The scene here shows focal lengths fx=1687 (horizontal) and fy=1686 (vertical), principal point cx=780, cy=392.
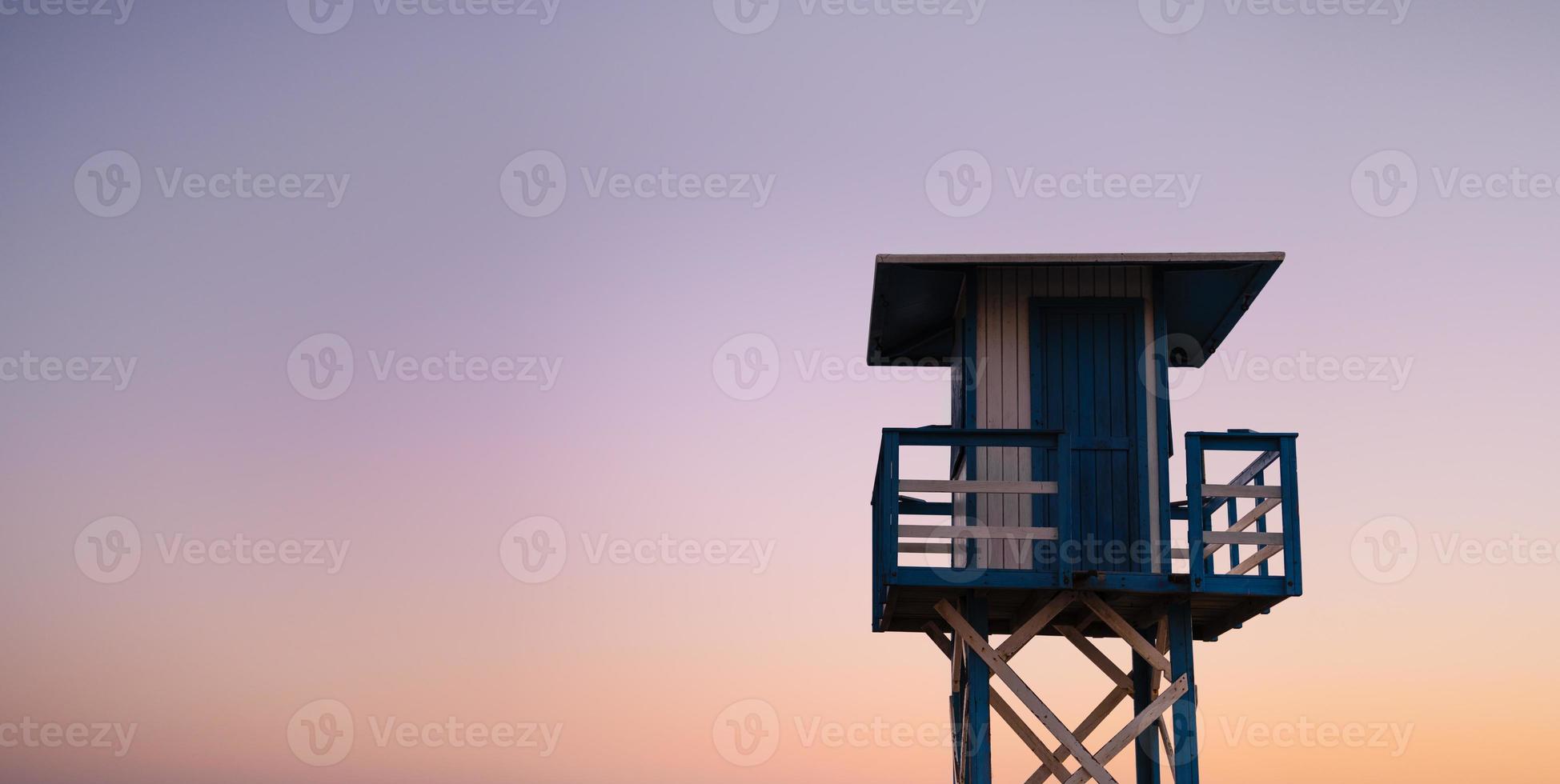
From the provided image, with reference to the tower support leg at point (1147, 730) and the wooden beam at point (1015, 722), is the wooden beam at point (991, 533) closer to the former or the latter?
the wooden beam at point (1015, 722)

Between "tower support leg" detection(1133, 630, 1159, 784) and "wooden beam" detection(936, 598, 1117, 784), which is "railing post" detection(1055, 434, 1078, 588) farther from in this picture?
"tower support leg" detection(1133, 630, 1159, 784)

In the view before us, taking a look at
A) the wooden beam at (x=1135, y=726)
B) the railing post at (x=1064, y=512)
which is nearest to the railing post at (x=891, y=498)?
the railing post at (x=1064, y=512)

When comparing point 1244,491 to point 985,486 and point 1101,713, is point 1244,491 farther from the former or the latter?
point 1101,713

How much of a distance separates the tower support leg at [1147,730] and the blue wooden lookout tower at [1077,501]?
3 centimetres

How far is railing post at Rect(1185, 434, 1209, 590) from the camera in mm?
15555

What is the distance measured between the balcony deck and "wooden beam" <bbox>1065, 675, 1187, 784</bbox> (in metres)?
0.87

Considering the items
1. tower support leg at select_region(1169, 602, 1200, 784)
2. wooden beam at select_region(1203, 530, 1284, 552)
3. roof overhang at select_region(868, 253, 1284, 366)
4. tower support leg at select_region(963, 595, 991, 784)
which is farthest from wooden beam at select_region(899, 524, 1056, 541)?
roof overhang at select_region(868, 253, 1284, 366)

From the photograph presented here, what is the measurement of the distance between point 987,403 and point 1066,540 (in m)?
2.05

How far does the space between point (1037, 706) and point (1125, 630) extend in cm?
122

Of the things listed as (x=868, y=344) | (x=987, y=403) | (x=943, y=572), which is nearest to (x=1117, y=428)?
(x=987, y=403)

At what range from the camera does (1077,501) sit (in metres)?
Result: 16.5

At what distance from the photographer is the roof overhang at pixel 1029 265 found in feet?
55.4

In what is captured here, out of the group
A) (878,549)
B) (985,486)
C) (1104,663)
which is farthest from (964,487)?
(1104,663)

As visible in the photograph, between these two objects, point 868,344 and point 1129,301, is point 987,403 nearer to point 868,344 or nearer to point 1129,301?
point 1129,301
